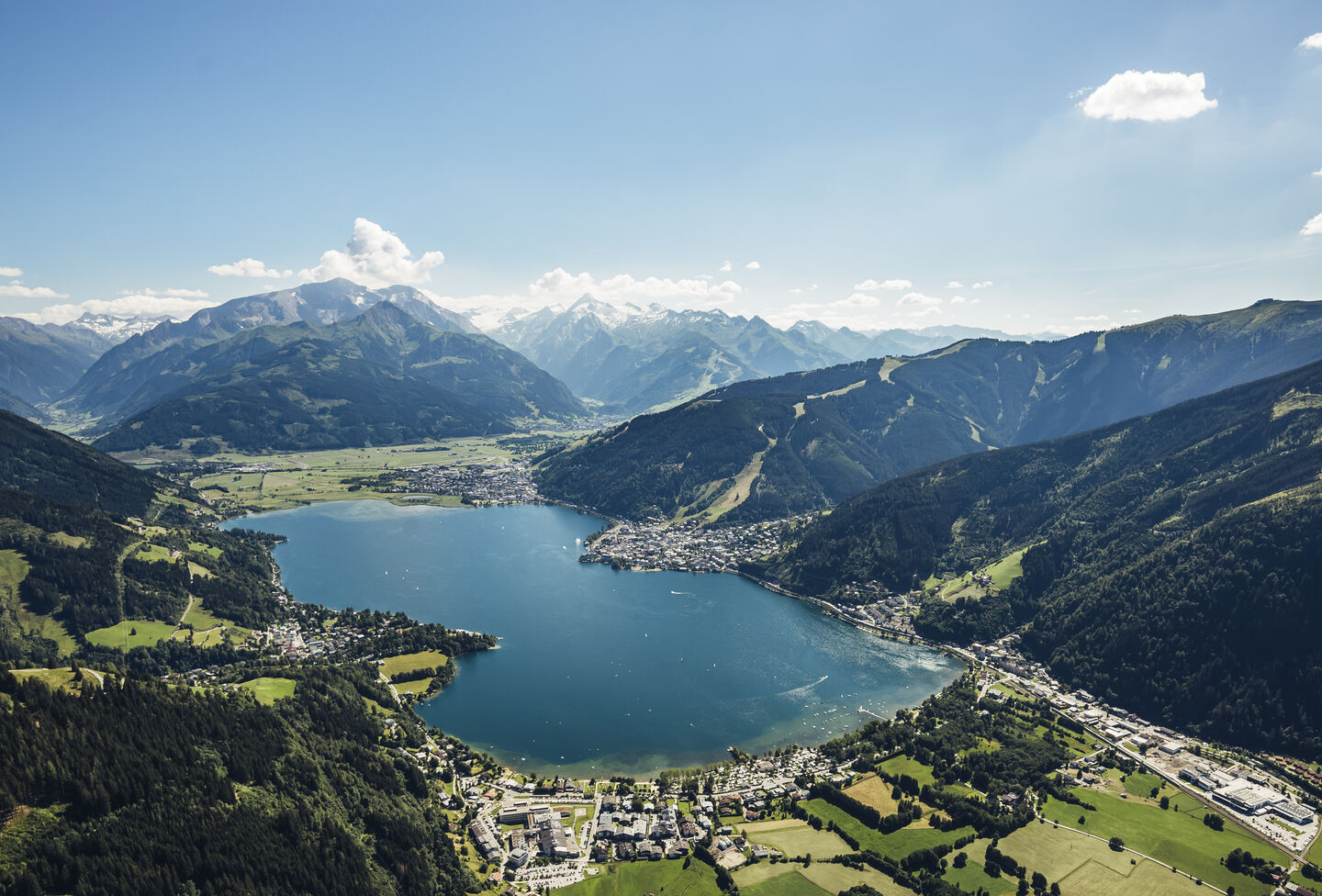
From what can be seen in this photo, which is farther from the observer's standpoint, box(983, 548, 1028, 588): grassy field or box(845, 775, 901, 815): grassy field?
box(983, 548, 1028, 588): grassy field

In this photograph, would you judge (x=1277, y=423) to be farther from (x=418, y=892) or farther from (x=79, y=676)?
(x=79, y=676)

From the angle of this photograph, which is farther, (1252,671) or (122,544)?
(122,544)

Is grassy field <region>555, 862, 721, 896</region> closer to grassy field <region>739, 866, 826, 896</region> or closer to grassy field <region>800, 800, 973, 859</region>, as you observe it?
grassy field <region>739, 866, 826, 896</region>

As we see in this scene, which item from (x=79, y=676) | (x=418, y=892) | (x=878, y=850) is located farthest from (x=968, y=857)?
(x=79, y=676)

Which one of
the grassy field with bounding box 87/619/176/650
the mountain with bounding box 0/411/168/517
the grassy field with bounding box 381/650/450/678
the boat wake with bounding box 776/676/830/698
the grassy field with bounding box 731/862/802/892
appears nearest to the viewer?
the grassy field with bounding box 731/862/802/892

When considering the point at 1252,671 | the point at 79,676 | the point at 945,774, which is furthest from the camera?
the point at 1252,671

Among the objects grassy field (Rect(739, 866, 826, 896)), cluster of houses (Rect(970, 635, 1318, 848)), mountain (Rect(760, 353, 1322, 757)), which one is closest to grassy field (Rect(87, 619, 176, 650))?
grassy field (Rect(739, 866, 826, 896))

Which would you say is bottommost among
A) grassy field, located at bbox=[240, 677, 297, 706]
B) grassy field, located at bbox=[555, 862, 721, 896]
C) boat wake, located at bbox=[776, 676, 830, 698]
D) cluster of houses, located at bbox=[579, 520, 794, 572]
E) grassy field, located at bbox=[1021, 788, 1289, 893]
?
grassy field, located at bbox=[1021, 788, 1289, 893]
